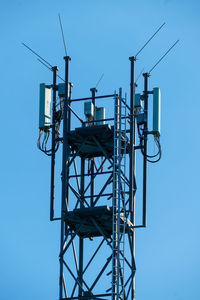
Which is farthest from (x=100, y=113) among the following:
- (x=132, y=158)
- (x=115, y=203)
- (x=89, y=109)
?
(x=115, y=203)

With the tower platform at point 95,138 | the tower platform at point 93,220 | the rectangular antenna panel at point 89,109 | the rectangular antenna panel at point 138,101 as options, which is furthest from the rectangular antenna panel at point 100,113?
the tower platform at point 93,220

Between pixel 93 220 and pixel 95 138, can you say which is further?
pixel 95 138

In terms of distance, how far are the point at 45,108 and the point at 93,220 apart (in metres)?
7.01

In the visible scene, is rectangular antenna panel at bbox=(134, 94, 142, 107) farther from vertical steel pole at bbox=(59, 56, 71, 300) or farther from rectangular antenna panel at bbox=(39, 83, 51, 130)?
rectangular antenna panel at bbox=(39, 83, 51, 130)

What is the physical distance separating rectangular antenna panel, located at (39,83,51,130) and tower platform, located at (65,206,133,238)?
567 cm

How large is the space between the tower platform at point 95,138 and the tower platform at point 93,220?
3.70 meters

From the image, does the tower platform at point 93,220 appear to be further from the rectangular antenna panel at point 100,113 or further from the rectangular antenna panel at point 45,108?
the rectangular antenna panel at point 100,113

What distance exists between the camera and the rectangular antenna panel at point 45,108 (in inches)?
3565

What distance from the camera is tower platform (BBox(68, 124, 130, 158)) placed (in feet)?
289

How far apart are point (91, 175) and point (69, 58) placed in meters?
6.00

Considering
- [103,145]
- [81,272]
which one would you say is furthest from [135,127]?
[81,272]

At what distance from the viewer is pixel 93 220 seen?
87062mm

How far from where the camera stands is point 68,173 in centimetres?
8888

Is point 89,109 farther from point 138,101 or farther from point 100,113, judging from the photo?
point 138,101
